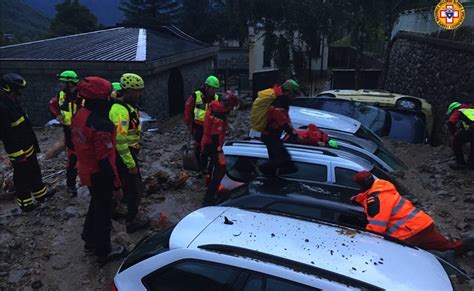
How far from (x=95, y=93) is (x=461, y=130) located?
23.4ft

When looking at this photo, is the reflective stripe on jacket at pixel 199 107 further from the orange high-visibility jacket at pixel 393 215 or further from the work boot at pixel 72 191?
the orange high-visibility jacket at pixel 393 215

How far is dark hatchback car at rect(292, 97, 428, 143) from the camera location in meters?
10.6

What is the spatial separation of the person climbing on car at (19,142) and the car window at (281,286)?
439 centimetres

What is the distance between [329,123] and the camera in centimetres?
890

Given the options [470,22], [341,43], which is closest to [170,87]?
[470,22]

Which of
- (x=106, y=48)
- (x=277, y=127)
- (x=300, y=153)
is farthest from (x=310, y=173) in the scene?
(x=106, y=48)

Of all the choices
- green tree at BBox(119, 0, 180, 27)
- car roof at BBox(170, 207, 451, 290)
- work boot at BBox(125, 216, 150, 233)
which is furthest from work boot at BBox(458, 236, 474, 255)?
green tree at BBox(119, 0, 180, 27)

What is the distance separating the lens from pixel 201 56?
19.9 meters

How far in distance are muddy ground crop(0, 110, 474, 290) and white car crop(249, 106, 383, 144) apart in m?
1.24

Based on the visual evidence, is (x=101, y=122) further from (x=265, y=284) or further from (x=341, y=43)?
(x=341, y=43)

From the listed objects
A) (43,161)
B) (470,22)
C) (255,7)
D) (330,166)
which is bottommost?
(43,161)

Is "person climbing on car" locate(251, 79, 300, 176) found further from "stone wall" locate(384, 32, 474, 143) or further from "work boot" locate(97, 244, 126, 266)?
"stone wall" locate(384, 32, 474, 143)

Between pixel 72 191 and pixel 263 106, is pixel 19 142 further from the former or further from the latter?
pixel 263 106

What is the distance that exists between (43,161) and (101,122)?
5.80 metres
